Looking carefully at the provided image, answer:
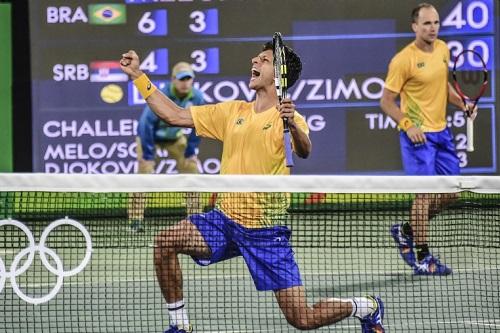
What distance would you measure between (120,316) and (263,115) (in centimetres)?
147

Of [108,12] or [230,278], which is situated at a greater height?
[108,12]

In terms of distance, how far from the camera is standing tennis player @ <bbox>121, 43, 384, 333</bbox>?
6.84 meters

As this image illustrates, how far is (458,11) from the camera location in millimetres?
12844

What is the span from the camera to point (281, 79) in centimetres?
724

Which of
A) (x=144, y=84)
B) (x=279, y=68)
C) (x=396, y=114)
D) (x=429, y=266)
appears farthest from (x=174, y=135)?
(x=279, y=68)

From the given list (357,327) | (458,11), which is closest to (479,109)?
(458,11)

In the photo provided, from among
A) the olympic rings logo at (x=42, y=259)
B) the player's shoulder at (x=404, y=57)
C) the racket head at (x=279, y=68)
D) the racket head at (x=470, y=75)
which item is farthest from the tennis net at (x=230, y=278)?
the racket head at (x=470, y=75)

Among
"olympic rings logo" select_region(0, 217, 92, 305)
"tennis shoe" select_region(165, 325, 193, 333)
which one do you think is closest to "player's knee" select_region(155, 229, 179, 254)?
"tennis shoe" select_region(165, 325, 193, 333)

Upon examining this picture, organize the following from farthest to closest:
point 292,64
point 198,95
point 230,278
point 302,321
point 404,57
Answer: point 198,95
point 404,57
point 230,278
point 292,64
point 302,321

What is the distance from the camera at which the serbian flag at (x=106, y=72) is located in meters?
12.7

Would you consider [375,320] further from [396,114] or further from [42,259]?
[396,114]

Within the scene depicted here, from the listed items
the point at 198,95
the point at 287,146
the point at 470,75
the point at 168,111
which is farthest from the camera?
the point at 470,75

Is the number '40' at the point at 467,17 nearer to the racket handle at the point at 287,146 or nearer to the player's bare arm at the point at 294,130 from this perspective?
the player's bare arm at the point at 294,130

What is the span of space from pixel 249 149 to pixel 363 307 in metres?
1.03
